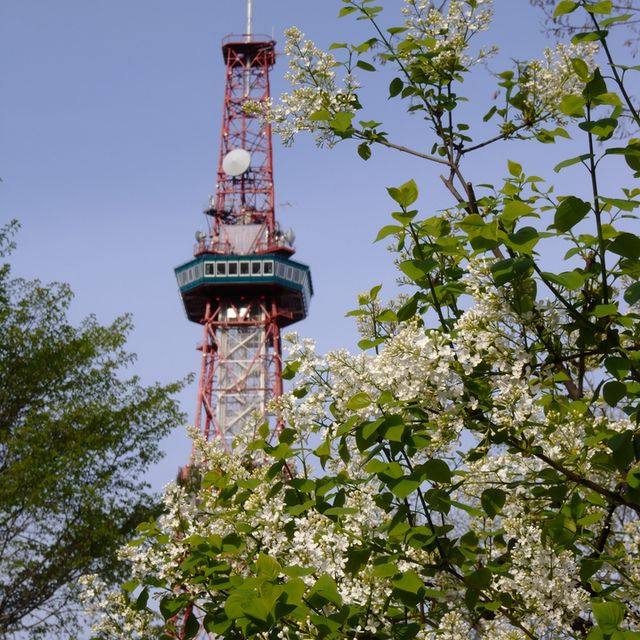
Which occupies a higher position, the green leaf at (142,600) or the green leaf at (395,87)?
the green leaf at (395,87)

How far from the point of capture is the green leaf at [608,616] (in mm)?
2643

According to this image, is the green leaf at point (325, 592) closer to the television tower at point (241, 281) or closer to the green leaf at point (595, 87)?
the green leaf at point (595, 87)

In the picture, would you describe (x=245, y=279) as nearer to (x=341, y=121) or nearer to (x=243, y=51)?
(x=243, y=51)

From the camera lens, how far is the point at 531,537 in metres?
3.99

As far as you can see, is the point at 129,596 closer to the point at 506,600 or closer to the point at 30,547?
the point at 506,600

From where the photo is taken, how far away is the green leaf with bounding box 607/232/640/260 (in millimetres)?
2900

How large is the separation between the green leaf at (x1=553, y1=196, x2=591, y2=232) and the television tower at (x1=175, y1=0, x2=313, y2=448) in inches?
2110

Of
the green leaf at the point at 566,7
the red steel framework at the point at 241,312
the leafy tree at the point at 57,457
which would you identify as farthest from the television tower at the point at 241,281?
the green leaf at the point at 566,7

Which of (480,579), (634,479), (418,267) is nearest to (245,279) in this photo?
(480,579)

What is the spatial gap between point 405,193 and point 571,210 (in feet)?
2.01

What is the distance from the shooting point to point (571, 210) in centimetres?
283

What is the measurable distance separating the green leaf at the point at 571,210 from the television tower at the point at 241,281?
176ft

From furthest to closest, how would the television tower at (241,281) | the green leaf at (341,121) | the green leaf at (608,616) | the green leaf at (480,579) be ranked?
the television tower at (241,281) < the green leaf at (341,121) < the green leaf at (480,579) < the green leaf at (608,616)

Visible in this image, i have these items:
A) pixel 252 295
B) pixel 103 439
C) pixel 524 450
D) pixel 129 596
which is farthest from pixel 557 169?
pixel 252 295
